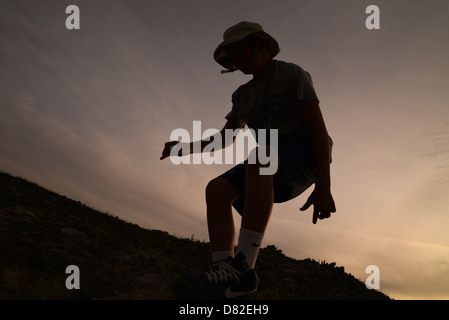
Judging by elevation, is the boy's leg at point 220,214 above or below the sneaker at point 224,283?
above

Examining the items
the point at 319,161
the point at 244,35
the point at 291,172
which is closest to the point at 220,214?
the point at 291,172

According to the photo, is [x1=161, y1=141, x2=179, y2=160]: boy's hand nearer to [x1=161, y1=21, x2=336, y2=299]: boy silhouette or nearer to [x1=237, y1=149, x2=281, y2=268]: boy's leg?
[x1=161, y1=21, x2=336, y2=299]: boy silhouette

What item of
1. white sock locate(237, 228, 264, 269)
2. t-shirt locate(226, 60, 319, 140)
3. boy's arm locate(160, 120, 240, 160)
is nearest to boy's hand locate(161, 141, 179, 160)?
boy's arm locate(160, 120, 240, 160)

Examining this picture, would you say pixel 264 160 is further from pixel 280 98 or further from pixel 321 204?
pixel 280 98

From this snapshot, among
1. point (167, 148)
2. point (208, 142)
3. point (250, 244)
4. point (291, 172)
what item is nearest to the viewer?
point (250, 244)

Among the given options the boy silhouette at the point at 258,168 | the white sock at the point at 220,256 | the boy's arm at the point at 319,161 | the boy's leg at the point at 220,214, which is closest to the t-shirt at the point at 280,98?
the boy silhouette at the point at 258,168

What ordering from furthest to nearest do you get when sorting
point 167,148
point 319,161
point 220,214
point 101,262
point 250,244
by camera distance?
point 101,262
point 167,148
point 220,214
point 319,161
point 250,244

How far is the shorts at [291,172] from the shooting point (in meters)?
2.62

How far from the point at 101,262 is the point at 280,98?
4.20 meters

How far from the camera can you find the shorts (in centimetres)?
262

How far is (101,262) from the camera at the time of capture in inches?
195

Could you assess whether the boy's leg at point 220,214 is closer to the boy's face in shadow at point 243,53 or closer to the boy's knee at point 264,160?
the boy's knee at point 264,160

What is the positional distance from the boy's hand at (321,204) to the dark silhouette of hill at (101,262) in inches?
56.5

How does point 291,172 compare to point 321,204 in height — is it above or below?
above
